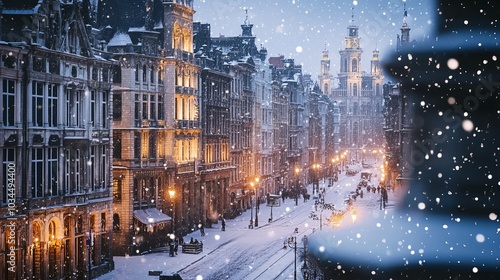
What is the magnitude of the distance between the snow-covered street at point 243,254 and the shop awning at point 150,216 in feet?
7.74

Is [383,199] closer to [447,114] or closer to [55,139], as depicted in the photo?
[55,139]

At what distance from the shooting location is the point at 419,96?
81.6 feet

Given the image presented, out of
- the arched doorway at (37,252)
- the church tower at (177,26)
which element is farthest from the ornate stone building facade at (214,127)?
the arched doorway at (37,252)

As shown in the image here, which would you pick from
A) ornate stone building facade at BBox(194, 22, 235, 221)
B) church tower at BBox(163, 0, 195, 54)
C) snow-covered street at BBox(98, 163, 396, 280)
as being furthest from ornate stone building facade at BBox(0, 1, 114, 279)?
ornate stone building facade at BBox(194, 22, 235, 221)

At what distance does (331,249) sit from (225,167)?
24649 mm

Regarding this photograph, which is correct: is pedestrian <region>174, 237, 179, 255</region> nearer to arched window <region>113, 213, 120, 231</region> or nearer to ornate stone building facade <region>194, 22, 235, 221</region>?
arched window <region>113, 213, 120, 231</region>

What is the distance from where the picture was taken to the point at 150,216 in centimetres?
5462

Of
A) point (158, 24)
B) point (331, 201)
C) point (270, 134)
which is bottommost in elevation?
point (331, 201)

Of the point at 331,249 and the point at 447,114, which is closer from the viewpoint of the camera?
the point at 447,114

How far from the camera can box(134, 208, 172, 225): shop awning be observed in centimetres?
5369

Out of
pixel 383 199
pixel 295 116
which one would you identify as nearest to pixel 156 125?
pixel 383 199

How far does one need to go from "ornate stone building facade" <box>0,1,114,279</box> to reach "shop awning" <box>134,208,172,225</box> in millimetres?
7611

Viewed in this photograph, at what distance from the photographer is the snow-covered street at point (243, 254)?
4484 cm

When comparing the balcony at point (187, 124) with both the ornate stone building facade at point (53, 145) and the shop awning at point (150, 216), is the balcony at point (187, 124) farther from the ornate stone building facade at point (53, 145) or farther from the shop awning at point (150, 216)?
the ornate stone building facade at point (53, 145)
